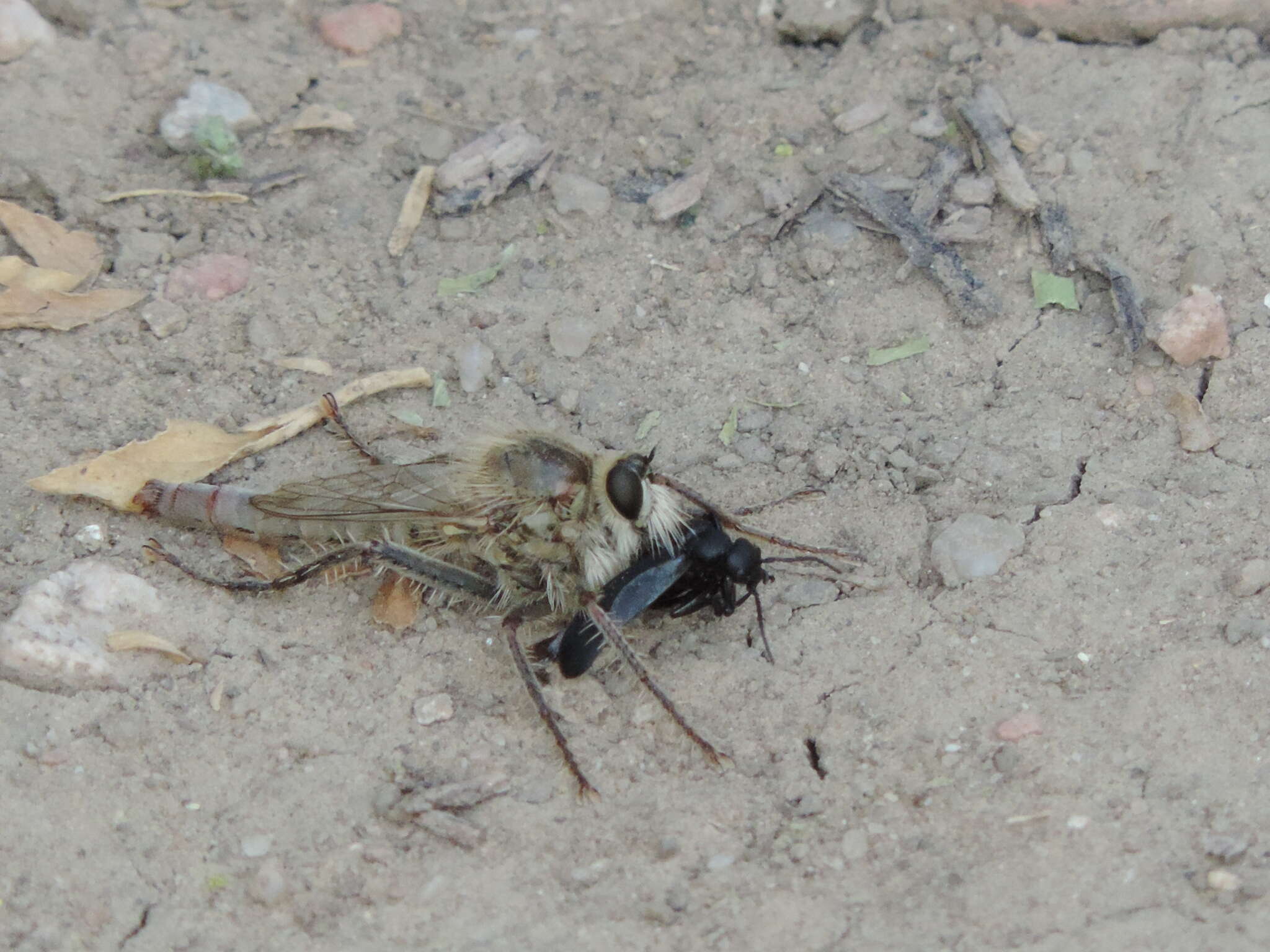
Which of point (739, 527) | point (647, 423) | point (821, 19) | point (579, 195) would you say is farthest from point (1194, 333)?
point (579, 195)

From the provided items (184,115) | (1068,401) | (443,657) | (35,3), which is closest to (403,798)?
(443,657)

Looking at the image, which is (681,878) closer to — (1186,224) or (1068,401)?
(1068,401)

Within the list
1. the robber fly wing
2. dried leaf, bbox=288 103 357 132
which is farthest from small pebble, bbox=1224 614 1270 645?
dried leaf, bbox=288 103 357 132

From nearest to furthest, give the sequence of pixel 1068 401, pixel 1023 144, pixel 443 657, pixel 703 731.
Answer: pixel 703 731, pixel 443 657, pixel 1068 401, pixel 1023 144

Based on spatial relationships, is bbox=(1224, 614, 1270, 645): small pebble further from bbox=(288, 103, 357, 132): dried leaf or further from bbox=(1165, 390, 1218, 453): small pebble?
bbox=(288, 103, 357, 132): dried leaf

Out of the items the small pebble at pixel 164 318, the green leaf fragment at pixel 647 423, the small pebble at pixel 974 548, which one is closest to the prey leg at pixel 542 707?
the green leaf fragment at pixel 647 423

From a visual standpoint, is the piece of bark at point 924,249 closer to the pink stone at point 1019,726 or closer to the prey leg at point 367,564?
the pink stone at point 1019,726

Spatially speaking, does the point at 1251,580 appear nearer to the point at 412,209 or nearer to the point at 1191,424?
the point at 1191,424
